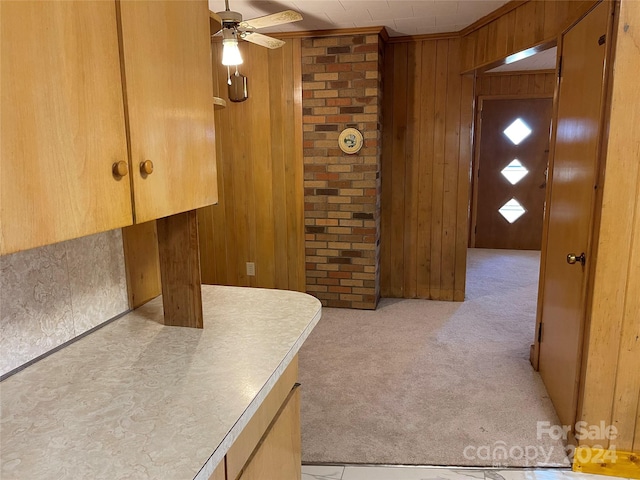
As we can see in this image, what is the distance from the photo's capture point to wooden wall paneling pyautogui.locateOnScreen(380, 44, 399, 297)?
409cm

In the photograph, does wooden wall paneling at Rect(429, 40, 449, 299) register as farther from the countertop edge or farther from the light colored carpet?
the countertop edge

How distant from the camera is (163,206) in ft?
3.51

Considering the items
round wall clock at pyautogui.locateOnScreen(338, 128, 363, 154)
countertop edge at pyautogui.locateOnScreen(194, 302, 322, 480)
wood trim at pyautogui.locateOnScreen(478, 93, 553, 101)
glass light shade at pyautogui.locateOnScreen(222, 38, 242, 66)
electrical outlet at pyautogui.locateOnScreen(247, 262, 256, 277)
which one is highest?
wood trim at pyautogui.locateOnScreen(478, 93, 553, 101)

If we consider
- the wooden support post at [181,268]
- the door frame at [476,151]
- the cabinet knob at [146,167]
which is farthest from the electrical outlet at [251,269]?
the door frame at [476,151]

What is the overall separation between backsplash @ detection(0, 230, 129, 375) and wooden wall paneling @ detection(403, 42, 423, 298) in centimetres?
316

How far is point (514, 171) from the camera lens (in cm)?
620

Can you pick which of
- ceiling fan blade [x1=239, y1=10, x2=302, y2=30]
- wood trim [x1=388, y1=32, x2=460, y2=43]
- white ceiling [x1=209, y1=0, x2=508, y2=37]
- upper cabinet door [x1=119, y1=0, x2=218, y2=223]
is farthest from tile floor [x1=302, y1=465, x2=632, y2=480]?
wood trim [x1=388, y1=32, x2=460, y2=43]

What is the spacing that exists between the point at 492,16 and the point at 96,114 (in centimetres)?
332

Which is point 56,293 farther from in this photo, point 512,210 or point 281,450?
point 512,210

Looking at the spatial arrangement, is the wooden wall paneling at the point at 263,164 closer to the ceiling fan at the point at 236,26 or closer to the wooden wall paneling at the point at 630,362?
the ceiling fan at the point at 236,26

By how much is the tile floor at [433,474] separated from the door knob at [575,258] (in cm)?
93

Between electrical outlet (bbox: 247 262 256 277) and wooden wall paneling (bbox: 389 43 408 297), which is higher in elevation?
wooden wall paneling (bbox: 389 43 408 297)

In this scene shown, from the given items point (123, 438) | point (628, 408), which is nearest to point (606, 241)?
point (628, 408)

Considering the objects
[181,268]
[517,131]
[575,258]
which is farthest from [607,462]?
[517,131]
